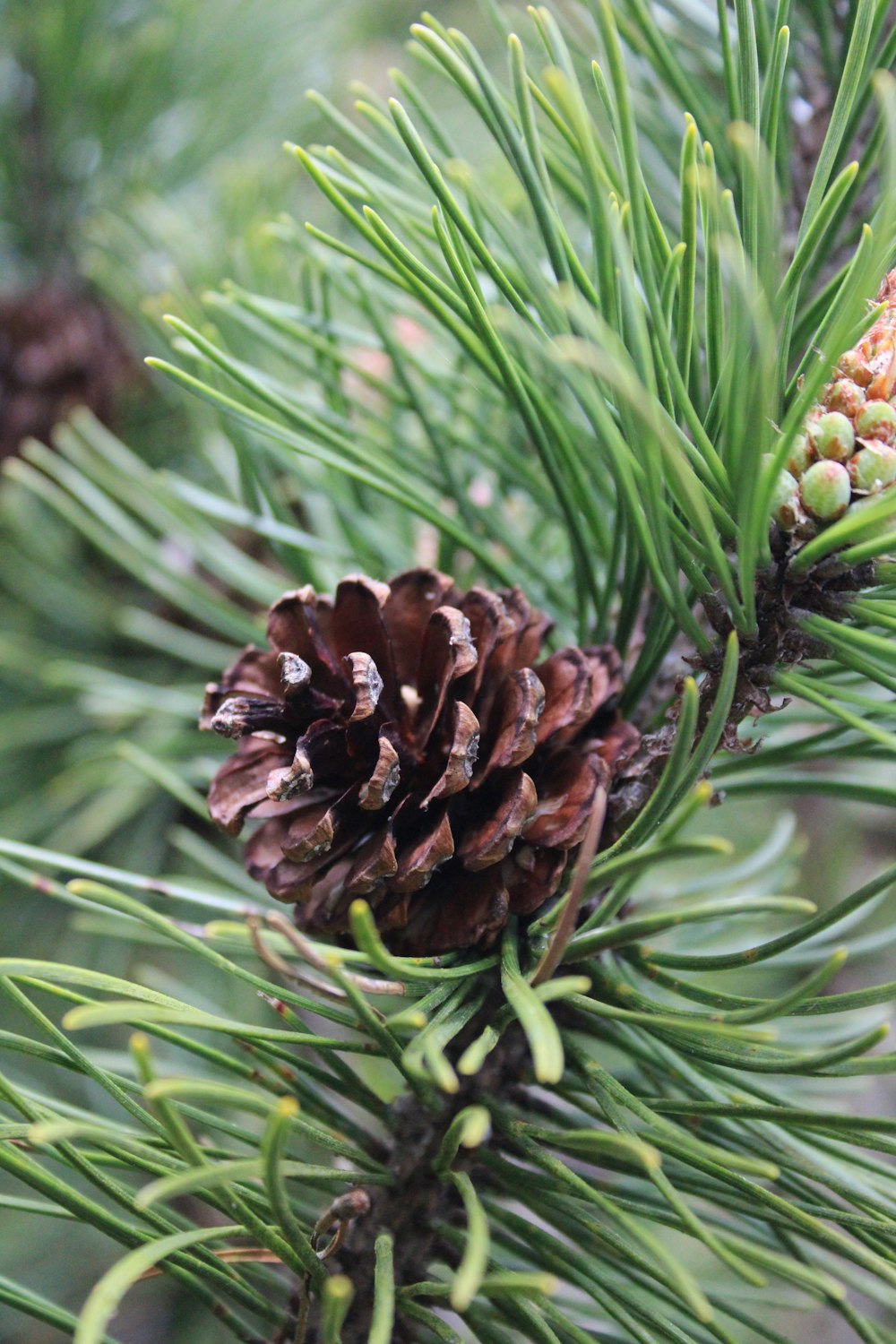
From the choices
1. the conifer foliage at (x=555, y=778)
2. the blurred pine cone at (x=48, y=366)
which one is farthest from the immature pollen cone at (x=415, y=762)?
the blurred pine cone at (x=48, y=366)

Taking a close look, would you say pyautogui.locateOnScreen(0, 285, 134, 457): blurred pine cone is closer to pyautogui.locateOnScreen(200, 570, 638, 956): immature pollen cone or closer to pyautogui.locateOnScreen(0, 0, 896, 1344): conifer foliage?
pyautogui.locateOnScreen(0, 0, 896, 1344): conifer foliage

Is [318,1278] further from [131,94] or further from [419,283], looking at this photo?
[131,94]

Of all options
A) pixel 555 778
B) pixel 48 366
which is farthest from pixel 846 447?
pixel 48 366

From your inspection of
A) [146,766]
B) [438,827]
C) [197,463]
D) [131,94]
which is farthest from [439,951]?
[131,94]

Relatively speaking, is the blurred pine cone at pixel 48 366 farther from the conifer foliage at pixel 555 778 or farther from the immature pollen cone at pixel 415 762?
the immature pollen cone at pixel 415 762

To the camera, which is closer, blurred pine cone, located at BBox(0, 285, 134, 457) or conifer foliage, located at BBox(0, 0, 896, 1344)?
conifer foliage, located at BBox(0, 0, 896, 1344)

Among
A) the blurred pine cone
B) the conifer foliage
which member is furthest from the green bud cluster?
the blurred pine cone

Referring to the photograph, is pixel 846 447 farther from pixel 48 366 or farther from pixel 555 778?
pixel 48 366
